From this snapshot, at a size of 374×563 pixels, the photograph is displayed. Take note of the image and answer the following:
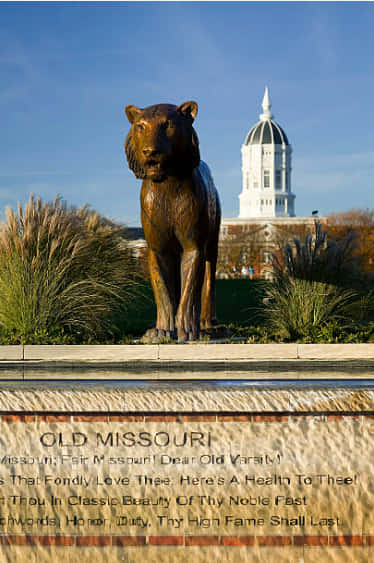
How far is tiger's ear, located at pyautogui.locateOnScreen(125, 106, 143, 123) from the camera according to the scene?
22.8 ft

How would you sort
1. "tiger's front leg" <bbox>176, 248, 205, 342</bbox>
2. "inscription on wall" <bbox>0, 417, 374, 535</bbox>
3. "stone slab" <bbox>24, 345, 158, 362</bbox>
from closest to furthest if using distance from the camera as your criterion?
"inscription on wall" <bbox>0, 417, 374, 535</bbox>, "stone slab" <bbox>24, 345, 158, 362</bbox>, "tiger's front leg" <bbox>176, 248, 205, 342</bbox>

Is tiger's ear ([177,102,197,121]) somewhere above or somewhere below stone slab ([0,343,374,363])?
above

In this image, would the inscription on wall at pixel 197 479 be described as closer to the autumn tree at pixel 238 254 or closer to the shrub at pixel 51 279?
the shrub at pixel 51 279

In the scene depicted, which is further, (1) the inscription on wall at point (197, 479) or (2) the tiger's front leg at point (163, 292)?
(2) the tiger's front leg at point (163, 292)

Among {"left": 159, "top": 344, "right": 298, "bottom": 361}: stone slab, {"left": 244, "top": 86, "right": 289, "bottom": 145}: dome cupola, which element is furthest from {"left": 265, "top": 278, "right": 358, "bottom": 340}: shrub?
{"left": 244, "top": 86, "right": 289, "bottom": 145}: dome cupola

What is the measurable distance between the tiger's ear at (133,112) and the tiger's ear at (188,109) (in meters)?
0.44

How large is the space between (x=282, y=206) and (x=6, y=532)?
6442 inches

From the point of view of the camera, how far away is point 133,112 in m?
7.00

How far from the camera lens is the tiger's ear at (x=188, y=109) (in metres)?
7.11

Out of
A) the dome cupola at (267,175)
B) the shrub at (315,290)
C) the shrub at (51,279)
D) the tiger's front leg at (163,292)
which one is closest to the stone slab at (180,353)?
the tiger's front leg at (163,292)

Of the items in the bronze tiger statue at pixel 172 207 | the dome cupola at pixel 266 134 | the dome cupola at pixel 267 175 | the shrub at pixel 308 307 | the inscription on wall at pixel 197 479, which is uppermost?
the dome cupola at pixel 266 134

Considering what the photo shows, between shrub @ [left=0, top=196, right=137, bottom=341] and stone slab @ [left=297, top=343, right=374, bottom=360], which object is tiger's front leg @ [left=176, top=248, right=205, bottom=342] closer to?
stone slab @ [left=297, top=343, right=374, bottom=360]

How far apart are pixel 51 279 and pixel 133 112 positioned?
285 cm

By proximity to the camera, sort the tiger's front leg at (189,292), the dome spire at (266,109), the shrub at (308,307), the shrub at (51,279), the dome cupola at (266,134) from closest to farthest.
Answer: the tiger's front leg at (189,292) → the shrub at (51,279) → the shrub at (308,307) → the dome cupola at (266,134) → the dome spire at (266,109)
